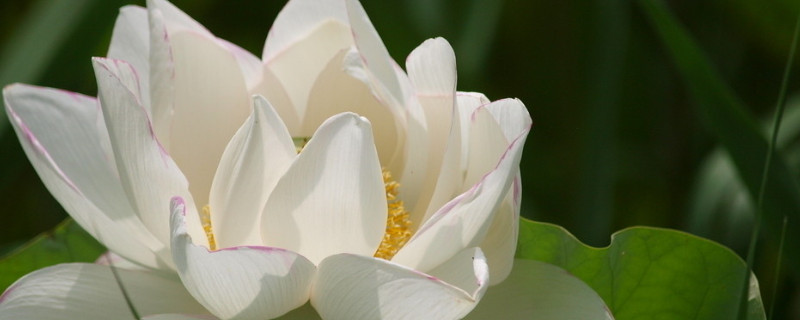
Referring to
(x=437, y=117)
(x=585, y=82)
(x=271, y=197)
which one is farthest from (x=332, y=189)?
(x=585, y=82)

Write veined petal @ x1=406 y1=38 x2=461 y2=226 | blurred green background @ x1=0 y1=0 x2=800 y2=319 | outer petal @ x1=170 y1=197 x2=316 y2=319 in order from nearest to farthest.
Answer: outer petal @ x1=170 y1=197 x2=316 y2=319 < veined petal @ x1=406 y1=38 x2=461 y2=226 < blurred green background @ x1=0 y1=0 x2=800 y2=319

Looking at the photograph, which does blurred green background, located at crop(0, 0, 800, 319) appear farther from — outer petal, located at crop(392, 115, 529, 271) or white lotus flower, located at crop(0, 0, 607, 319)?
outer petal, located at crop(392, 115, 529, 271)

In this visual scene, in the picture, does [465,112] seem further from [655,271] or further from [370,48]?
[655,271]

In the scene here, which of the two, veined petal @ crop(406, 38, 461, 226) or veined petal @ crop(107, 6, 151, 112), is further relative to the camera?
veined petal @ crop(107, 6, 151, 112)

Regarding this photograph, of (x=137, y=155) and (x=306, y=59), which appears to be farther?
(x=306, y=59)

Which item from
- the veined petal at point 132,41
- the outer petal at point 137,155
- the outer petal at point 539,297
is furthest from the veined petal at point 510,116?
the veined petal at point 132,41

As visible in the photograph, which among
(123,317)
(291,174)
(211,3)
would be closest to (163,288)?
(123,317)

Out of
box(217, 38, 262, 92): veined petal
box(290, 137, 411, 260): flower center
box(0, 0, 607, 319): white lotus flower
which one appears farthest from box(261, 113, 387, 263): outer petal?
box(217, 38, 262, 92): veined petal

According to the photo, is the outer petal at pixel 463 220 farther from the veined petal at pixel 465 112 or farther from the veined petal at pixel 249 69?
the veined petal at pixel 249 69
